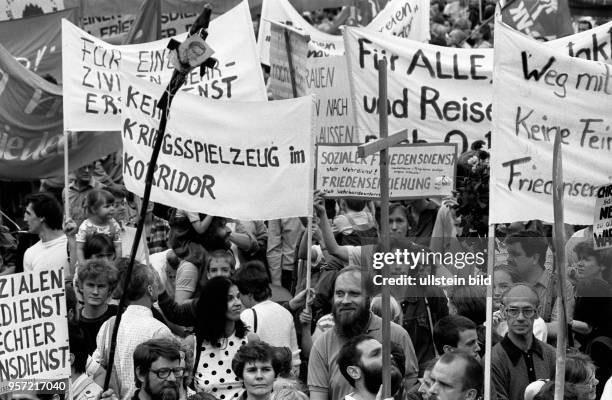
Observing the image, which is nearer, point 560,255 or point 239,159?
point 560,255

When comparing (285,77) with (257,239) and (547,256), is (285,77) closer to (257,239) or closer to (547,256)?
(257,239)

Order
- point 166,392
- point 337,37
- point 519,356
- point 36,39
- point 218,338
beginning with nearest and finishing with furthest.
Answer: point 166,392, point 519,356, point 218,338, point 36,39, point 337,37

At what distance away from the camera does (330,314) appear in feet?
30.9

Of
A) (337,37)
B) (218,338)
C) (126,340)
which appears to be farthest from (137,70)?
(126,340)

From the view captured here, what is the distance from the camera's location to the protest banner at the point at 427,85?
440 inches

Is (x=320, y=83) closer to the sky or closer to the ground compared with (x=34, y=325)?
closer to the sky

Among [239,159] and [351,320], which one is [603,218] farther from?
[239,159]

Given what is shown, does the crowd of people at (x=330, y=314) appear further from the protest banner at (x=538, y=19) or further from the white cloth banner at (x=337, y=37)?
the protest banner at (x=538, y=19)

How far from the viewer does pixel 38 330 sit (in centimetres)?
812

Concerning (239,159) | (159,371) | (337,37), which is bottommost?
(159,371)

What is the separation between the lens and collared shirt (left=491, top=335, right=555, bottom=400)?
838 cm

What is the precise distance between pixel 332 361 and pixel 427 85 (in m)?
3.29

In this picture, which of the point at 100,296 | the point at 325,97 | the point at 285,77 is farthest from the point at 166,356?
the point at 325,97

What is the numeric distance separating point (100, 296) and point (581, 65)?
3.04 meters
